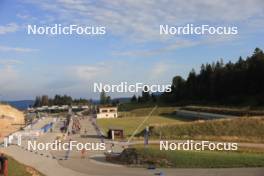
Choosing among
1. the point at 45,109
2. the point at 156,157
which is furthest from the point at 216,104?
the point at 156,157

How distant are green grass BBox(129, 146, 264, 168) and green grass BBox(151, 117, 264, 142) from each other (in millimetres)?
12626

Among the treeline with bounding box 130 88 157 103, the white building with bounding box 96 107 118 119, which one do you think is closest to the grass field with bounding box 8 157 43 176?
the white building with bounding box 96 107 118 119

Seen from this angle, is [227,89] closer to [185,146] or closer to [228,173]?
[185,146]

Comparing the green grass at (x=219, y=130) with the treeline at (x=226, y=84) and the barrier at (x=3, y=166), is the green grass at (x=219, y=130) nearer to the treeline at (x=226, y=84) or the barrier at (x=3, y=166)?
the barrier at (x=3, y=166)

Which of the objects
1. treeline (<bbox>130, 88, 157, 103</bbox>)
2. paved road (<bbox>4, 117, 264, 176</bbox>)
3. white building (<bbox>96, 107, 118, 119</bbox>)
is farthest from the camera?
treeline (<bbox>130, 88, 157, 103</bbox>)

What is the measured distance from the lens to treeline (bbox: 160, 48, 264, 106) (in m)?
83.0

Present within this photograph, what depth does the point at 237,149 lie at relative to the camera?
3066 cm

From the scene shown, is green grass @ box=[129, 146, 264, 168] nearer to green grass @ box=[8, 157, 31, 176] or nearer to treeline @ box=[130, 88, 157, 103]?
green grass @ box=[8, 157, 31, 176]

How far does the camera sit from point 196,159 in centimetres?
2536

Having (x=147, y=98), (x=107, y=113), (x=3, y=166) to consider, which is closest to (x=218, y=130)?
(x=3, y=166)

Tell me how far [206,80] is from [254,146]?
7369 cm

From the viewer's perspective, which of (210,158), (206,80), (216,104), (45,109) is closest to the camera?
(210,158)

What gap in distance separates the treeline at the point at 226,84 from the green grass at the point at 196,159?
50.1 metres

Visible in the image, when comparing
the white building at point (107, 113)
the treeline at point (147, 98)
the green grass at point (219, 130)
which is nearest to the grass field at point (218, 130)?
the green grass at point (219, 130)
